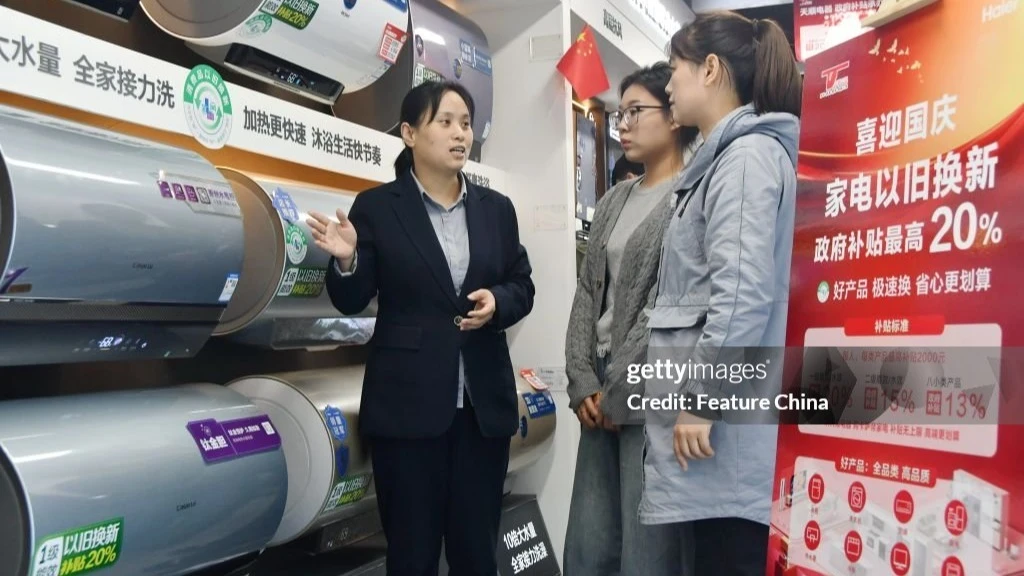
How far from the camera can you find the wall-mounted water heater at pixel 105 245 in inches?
56.7

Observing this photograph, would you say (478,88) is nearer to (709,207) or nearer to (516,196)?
(516,196)

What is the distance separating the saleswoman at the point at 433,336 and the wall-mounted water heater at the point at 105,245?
0.91 ft

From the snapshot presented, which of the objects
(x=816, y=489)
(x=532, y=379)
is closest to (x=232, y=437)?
(x=816, y=489)

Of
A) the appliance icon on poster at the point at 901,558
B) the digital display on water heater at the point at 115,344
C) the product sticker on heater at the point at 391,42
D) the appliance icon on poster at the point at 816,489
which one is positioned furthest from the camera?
the product sticker on heater at the point at 391,42

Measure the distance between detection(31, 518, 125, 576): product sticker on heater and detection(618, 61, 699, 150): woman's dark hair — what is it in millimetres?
1632

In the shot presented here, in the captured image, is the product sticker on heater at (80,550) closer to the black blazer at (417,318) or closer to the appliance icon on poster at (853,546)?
the black blazer at (417,318)

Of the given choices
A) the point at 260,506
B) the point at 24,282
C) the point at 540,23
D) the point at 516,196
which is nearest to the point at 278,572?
the point at 260,506

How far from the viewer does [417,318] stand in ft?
7.16

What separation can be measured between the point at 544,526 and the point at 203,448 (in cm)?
185

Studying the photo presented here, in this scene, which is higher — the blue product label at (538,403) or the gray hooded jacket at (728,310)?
the gray hooded jacket at (728,310)

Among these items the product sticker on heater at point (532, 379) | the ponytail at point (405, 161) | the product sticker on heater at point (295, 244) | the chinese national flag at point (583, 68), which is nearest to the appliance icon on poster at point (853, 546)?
the product sticker on heater at point (295, 244)

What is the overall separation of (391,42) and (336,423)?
1.05m

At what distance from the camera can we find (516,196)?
355 cm

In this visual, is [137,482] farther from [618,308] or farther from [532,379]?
[532,379]
